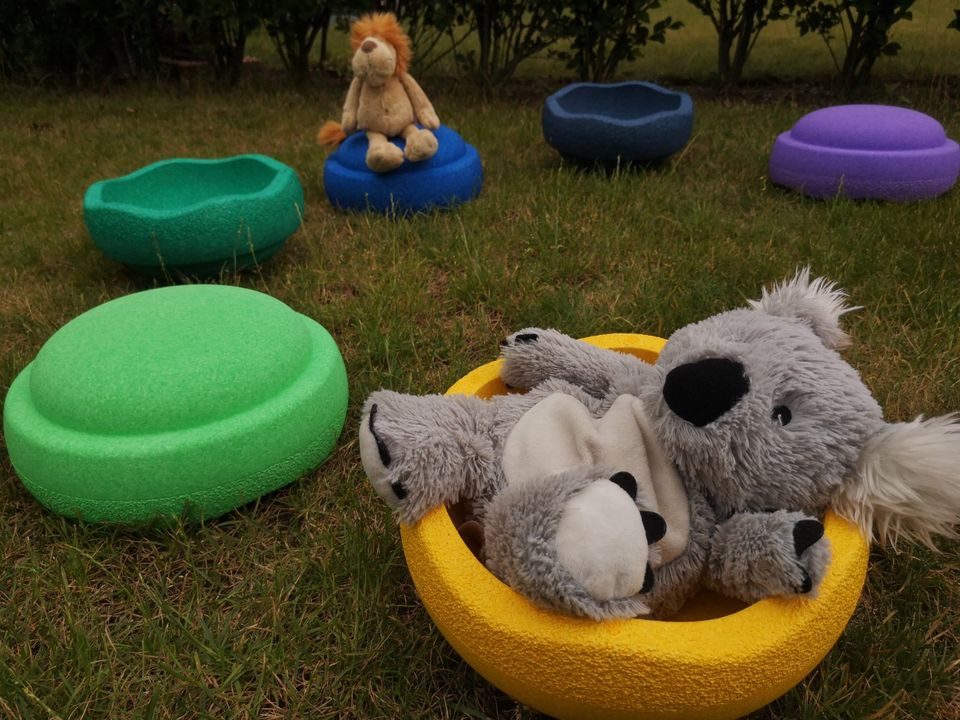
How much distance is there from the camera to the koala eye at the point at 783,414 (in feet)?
3.62

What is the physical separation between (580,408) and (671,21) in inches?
182

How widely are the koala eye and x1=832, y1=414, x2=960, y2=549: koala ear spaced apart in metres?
0.11

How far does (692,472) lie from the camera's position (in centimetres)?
115

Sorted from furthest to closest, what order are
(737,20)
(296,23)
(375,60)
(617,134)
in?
1. (296,23)
2. (737,20)
3. (617,134)
4. (375,60)

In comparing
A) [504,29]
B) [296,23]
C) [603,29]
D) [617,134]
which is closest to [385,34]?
[617,134]

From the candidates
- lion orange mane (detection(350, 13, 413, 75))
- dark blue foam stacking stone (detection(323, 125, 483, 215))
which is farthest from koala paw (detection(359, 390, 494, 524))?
lion orange mane (detection(350, 13, 413, 75))

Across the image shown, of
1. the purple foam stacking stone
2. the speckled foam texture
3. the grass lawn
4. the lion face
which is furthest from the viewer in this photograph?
the purple foam stacking stone

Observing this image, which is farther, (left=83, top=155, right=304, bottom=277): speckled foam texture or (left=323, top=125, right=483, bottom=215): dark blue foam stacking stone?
(left=323, top=125, right=483, bottom=215): dark blue foam stacking stone

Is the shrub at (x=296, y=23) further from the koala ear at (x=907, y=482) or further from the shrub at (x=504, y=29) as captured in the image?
the koala ear at (x=907, y=482)

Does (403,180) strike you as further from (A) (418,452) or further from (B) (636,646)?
(B) (636,646)

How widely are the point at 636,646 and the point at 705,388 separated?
1.17 ft

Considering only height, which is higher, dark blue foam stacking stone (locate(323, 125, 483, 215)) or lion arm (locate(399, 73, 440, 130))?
lion arm (locate(399, 73, 440, 130))

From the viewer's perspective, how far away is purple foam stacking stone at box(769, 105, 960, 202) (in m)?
2.91

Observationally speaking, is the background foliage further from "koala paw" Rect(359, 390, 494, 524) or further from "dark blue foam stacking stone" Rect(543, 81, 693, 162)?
"koala paw" Rect(359, 390, 494, 524)
